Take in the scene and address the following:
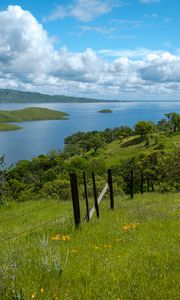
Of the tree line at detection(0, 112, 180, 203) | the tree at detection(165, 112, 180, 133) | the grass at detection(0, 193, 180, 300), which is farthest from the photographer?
the tree at detection(165, 112, 180, 133)

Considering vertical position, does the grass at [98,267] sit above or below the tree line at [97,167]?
above

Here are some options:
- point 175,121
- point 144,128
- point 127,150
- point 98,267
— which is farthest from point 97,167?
point 98,267

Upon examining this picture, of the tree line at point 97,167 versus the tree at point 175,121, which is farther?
the tree at point 175,121

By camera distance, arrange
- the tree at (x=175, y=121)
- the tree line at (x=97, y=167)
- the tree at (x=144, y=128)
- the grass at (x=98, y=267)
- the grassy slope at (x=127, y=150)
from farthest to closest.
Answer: the tree at (x=175, y=121) → the tree at (x=144, y=128) → the grassy slope at (x=127, y=150) → the tree line at (x=97, y=167) → the grass at (x=98, y=267)

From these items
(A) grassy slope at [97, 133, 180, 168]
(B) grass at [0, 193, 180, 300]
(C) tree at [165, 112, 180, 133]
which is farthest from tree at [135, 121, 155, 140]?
(B) grass at [0, 193, 180, 300]

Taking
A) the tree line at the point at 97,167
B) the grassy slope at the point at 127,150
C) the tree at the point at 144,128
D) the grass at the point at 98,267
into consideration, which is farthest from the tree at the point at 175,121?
the grass at the point at 98,267

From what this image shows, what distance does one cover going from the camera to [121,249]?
7422 mm

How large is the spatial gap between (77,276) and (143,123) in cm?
14641

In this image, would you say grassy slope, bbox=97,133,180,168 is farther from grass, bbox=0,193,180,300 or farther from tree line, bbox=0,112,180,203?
grass, bbox=0,193,180,300

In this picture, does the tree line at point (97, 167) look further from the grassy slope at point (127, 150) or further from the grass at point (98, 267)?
the grass at point (98, 267)

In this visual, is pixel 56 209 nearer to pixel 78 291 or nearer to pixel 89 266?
pixel 89 266

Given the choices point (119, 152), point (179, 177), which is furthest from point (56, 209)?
point (119, 152)

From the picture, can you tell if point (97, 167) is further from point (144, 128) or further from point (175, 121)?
point (175, 121)

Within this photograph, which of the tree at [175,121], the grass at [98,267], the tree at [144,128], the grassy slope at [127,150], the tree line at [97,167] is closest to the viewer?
the grass at [98,267]
